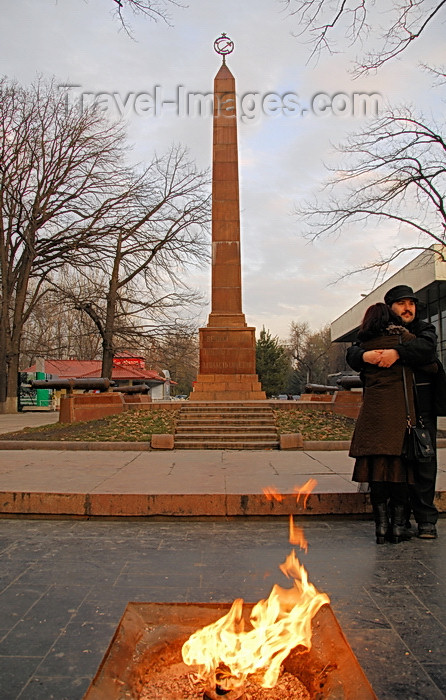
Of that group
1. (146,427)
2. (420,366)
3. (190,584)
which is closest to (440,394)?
(420,366)

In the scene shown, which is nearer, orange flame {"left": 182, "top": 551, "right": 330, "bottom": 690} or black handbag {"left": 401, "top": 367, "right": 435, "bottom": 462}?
orange flame {"left": 182, "top": 551, "right": 330, "bottom": 690}

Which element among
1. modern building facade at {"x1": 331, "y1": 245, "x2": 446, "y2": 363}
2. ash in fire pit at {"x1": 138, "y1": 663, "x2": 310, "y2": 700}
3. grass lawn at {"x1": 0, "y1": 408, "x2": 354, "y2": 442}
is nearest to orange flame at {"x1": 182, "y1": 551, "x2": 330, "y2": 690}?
ash in fire pit at {"x1": 138, "y1": 663, "x2": 310, "y2": 700}

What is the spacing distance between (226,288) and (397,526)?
15.1 m

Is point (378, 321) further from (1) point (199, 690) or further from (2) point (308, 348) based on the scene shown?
A: (2) point (308, 348)

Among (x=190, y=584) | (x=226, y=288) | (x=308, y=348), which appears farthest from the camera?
(x=308, y=348)

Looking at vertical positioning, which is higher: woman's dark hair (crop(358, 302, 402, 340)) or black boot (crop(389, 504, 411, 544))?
woman's dark hair (crop(358, 302, 402, 340))

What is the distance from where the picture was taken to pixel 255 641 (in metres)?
1.74

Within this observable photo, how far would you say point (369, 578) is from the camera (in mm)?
3225

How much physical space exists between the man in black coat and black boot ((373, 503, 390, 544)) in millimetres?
245

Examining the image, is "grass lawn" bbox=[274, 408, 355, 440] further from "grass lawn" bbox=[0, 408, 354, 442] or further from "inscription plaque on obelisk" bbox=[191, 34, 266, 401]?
"inscription plaque on obelisk" bbox=[191, 34, 266, 401]

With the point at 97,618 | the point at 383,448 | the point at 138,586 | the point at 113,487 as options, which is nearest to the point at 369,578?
the point at 383,448

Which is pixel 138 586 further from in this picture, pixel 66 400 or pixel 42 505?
pixel 66 400

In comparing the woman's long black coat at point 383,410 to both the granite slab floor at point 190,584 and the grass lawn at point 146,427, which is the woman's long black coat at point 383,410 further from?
the grass lawn at point 146,427

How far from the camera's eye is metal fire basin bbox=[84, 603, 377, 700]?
1470 mm
